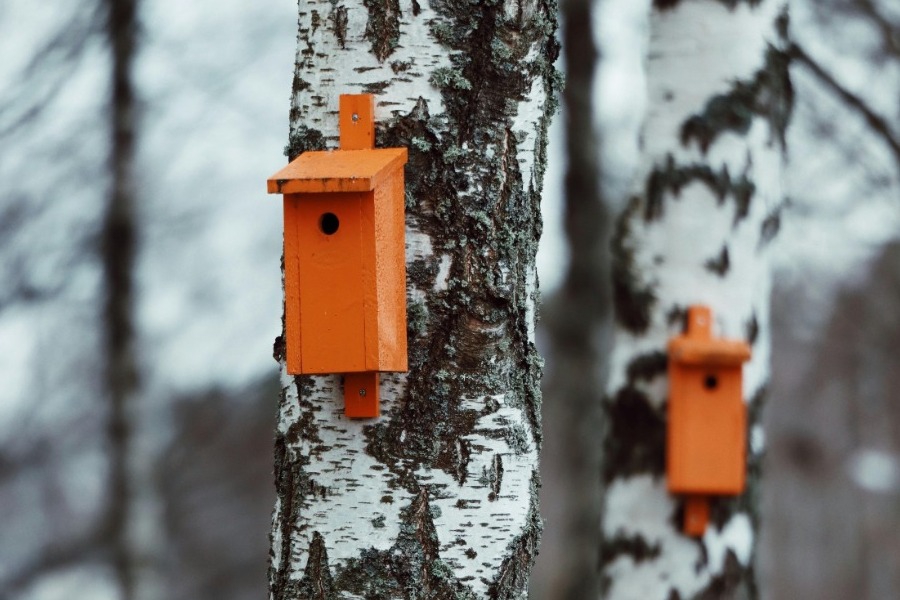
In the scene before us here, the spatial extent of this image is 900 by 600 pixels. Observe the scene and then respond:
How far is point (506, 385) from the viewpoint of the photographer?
201 centimetres

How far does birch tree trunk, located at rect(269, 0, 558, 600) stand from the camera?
1955 mm

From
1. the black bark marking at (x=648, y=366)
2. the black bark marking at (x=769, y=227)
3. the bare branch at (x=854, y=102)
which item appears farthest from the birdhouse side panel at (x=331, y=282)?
the bare branch at (x=854, y=102)

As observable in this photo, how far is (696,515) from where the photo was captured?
3.56 m

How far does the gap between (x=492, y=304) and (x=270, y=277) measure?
19.4 ft

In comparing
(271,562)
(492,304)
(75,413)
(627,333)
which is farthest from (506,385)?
(75,413)

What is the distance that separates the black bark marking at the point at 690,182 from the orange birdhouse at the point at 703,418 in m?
0.35

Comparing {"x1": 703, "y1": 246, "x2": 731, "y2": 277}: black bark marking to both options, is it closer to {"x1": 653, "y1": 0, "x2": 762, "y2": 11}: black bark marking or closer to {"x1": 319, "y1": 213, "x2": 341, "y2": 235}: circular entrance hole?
{"x1": 653, "y1": 0, "x2": 762, "y2": 11}: black bark marking

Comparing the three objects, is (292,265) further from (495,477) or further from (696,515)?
(696,515)

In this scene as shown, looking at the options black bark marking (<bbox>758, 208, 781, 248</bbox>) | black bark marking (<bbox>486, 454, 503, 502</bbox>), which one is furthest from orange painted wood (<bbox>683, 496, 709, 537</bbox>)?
black bark marking (<bbox>486, 454, 503, 502</bbox>)

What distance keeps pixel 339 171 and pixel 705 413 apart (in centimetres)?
213

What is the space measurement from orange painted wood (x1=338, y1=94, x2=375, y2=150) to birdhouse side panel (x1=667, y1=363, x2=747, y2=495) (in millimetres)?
1933

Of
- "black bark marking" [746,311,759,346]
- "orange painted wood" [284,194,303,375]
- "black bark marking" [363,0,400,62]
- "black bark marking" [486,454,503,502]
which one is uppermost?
"black bark marking" [363,0,400,62]

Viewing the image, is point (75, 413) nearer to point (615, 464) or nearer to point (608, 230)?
point (608, 230)

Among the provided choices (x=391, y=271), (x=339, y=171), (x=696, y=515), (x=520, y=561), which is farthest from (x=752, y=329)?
(x=339, y=171)
